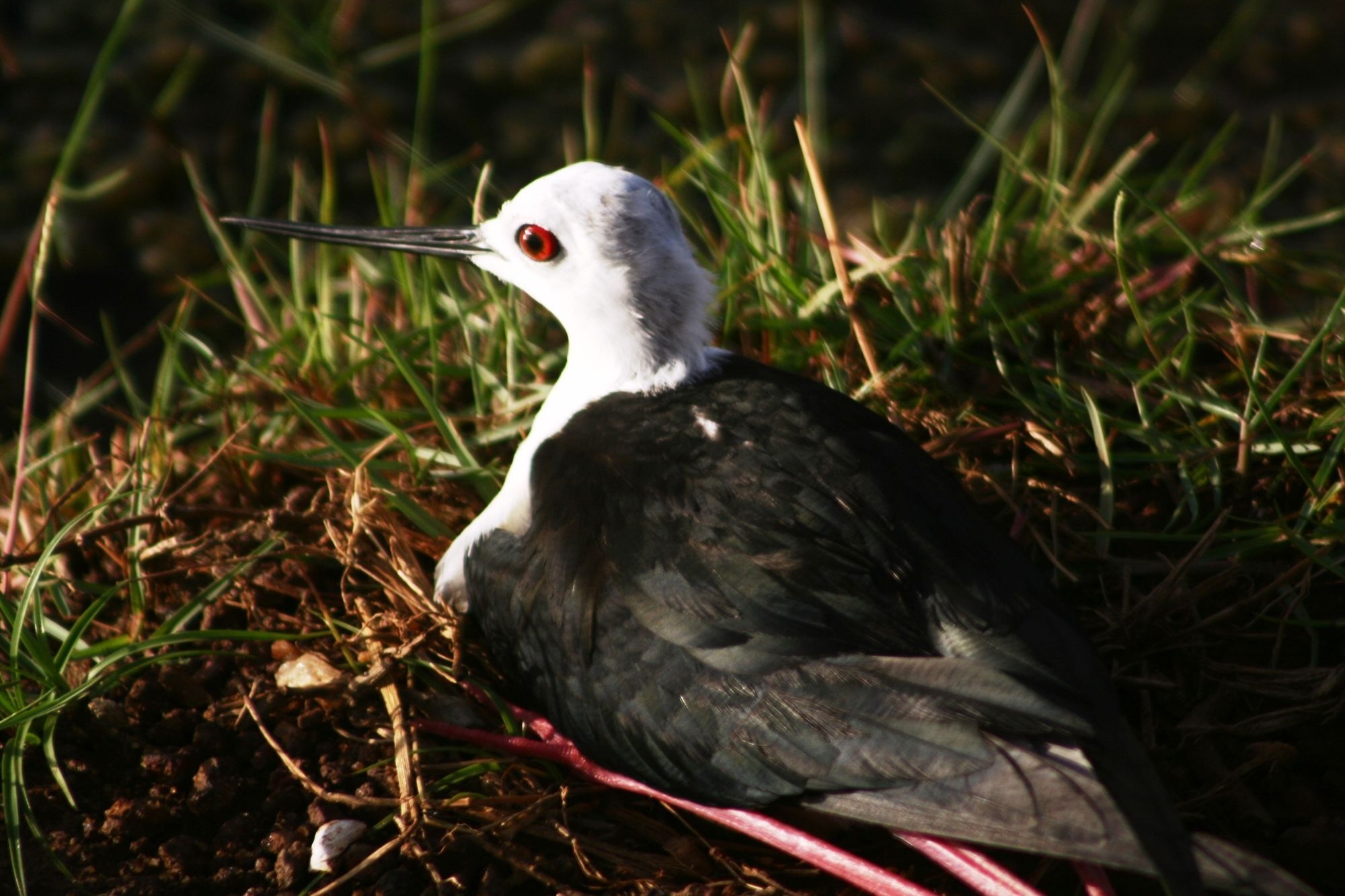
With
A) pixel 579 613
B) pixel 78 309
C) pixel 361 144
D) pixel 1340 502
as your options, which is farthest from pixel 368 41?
pixel 1340 502

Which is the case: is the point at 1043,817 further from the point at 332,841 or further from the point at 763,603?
the point at 332,841

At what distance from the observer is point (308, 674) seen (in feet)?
10.5

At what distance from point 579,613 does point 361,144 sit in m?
3.81

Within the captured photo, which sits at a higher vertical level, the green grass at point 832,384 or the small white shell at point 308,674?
the green grass at point 832,384

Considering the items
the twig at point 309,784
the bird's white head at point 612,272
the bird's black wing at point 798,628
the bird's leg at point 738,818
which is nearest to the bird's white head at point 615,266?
the bird's white head at point 612,272

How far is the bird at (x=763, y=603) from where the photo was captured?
253 centimetres

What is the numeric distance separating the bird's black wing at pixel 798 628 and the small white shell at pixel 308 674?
1.27 feet

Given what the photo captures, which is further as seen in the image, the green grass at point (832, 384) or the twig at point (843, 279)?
the twig at point (843, 279)

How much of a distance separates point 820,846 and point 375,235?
1978mm

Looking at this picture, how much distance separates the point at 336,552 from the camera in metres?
3.41

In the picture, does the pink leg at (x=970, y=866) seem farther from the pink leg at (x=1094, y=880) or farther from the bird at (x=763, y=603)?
the bird at (x=763, y=603)

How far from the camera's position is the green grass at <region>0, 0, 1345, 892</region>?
3.22 m

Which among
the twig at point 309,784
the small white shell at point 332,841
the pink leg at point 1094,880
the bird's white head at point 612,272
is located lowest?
the pink leg at point 1094,880

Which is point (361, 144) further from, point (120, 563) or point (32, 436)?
point (120, 563)
